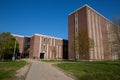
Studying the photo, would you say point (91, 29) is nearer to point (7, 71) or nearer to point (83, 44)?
point (83, 44)

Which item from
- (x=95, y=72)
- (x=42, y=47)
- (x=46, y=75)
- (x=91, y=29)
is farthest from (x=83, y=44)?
(x=42, y=47)

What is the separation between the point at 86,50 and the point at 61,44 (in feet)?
111

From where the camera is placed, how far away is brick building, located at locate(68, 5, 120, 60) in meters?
42.3

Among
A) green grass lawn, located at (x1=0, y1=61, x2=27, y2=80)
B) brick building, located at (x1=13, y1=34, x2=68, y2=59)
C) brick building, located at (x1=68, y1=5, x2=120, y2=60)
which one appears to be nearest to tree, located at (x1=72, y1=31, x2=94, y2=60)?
brick building, located at (x1=68, y1=5, x2=120, y2=60)

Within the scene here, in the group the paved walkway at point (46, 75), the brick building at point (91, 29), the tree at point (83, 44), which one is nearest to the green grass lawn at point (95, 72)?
the paved walkway at point (46, 75)

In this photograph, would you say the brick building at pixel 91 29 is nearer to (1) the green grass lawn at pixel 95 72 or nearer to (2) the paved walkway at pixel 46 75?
(1) the green grass lawn at pixel 95 72

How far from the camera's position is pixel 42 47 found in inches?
2164

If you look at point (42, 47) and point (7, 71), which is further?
point (42, 47)

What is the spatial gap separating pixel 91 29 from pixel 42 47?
2610cm

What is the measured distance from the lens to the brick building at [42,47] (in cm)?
5319

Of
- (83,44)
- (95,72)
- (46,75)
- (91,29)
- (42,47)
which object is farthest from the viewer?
(42,47)

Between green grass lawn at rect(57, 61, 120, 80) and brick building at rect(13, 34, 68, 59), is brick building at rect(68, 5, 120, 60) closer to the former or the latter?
brick building at rect(13, 34, 68, 59)

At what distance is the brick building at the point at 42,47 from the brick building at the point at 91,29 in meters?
13.5

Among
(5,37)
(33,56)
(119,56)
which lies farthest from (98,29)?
(5,37)
